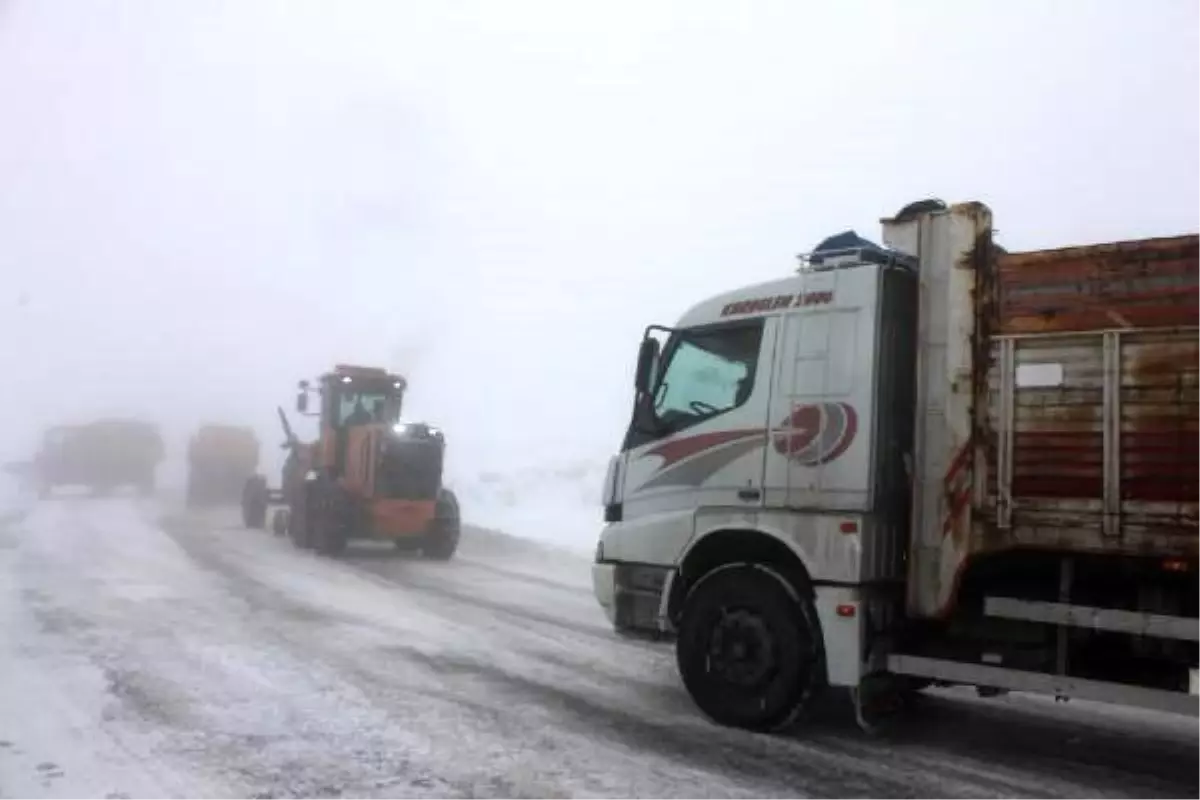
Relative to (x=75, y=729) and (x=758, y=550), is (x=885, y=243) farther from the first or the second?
(x=75, y=729)

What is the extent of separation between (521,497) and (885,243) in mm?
22590

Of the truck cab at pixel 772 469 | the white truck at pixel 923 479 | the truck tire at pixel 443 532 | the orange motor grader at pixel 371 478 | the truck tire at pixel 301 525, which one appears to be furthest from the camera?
the truck tire at pixel 301 525

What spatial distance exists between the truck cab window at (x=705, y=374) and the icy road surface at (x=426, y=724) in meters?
2.14

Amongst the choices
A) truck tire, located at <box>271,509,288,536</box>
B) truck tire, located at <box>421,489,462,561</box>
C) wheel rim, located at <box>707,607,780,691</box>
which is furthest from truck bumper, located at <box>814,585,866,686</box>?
truck tire, located at <box>271,509,288,536</box>

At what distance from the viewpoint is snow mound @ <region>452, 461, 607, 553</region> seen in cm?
2095

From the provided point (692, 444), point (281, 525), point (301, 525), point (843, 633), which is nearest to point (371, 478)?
point (301, 525)

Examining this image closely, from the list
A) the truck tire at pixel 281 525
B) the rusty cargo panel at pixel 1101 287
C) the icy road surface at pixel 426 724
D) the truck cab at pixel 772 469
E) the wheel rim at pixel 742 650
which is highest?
the rusty cargo panel at pixel 1101 287

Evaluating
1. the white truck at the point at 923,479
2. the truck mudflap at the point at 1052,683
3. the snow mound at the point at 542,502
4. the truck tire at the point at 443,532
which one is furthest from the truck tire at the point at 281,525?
the truck mudflap at the point at 1052,683

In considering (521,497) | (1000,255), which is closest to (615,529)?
(1000,255)

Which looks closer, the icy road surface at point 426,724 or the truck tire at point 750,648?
the icy road surface at point 426,724

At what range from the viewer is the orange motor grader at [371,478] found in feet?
51.3

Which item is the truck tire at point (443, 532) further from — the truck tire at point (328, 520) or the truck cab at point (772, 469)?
the truck cab at point (772, 469)

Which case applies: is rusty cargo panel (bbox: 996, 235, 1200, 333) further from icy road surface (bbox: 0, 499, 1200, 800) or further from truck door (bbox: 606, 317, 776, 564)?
icy road surface (bbox: 0, 499, 1200, 800)

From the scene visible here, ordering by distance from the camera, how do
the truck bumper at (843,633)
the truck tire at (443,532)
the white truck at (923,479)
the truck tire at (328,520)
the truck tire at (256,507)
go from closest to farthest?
the white truck at (923,479) < the truck bumper at (843,633) < the truck tire at (328,520) < the truck tire at (443,532) < the truck tire at (256,507)
